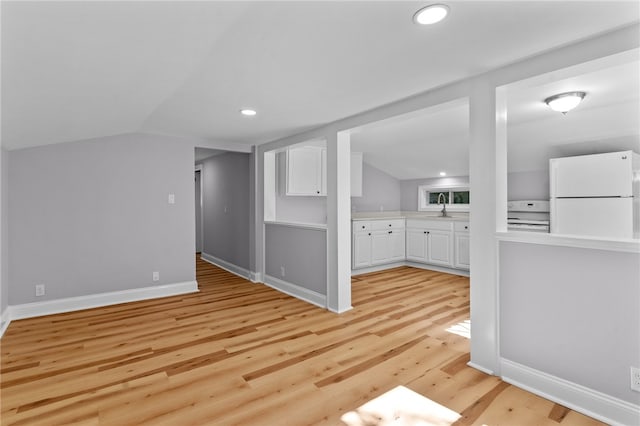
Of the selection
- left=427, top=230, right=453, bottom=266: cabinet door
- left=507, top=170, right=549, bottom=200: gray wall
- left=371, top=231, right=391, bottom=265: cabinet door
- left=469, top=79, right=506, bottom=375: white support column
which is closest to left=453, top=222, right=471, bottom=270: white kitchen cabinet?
left=427, top=230, right=453, bottom=266: cabinet door

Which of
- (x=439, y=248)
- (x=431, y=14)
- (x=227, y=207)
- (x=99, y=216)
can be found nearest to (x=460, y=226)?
(x=439, y=248)

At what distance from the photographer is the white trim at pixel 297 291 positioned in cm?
384

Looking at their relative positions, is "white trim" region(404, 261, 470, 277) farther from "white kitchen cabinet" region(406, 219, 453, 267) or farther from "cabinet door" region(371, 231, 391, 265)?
"cabinet door" region(371, 231, 391, 265)

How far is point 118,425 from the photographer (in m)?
1.74

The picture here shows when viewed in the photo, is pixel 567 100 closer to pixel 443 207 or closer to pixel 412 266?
pixel 443 207

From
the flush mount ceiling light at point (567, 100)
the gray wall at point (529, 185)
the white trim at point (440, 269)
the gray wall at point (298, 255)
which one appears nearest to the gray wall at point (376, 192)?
the white trim at point (440, 269)

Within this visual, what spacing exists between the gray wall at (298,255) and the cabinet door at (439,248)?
103 inches

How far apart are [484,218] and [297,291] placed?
Result: 2.62 metres

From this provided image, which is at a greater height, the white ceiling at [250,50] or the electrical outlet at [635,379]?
the white ceiling at [250,50]

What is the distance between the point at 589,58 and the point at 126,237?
4.61m

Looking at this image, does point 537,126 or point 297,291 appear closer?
point 537,126

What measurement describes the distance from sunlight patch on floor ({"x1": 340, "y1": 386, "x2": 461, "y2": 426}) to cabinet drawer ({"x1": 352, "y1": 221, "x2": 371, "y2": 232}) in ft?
11.3

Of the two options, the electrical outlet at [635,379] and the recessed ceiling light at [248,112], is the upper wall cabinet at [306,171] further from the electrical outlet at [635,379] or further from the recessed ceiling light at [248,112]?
the electrical outlet at [635,379]

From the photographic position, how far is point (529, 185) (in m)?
4.88
